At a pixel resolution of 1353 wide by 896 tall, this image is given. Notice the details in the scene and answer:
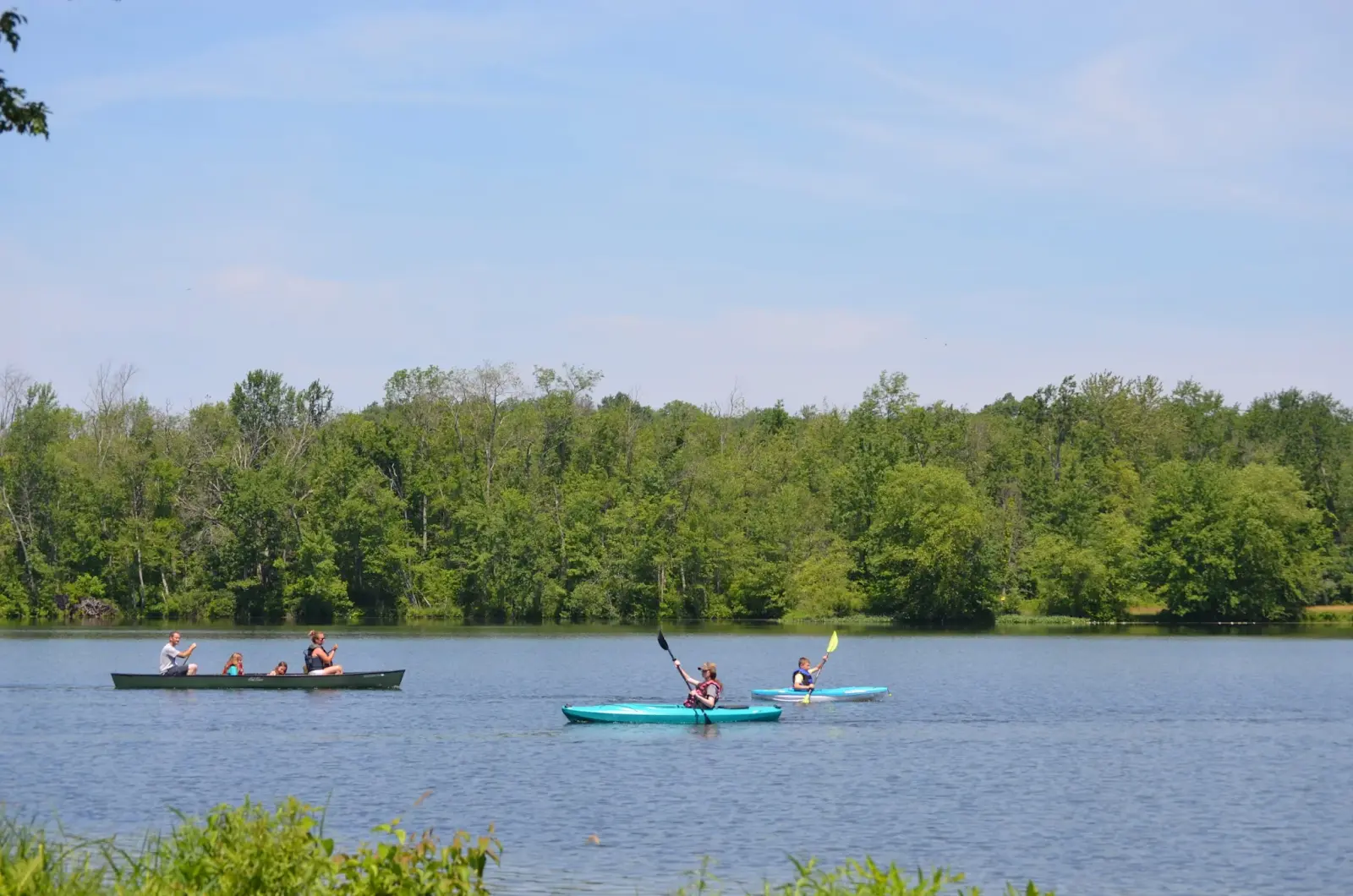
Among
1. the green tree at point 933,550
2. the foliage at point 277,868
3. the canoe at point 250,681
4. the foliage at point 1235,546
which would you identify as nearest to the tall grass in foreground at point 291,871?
the foliage at point 277,868

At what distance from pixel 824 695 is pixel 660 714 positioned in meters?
8.09

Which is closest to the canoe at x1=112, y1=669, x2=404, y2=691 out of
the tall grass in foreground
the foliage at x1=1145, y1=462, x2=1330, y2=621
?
the tall grass in foreground

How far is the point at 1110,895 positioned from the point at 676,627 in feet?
226

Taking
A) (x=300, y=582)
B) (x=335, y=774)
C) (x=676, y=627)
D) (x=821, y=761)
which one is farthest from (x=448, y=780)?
(x=300, y=582)

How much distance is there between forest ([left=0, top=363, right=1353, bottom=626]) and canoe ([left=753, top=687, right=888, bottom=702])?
46.0 metres

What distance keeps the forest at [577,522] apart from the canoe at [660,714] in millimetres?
54032

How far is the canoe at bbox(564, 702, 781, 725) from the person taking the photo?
3381 centimetres

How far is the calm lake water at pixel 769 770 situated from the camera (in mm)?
19625

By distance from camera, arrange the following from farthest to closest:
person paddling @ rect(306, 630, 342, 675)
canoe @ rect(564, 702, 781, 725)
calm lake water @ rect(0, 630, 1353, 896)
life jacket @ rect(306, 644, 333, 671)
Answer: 1. life jacket @ rect(306, 644, 333, 671)
2. person paddling @ rect(306, 630, 342, 675)
3. canoe @ rect(564, 702, 781, 725)
4. calm lake water @ rect(0, 630, 1353, 896)

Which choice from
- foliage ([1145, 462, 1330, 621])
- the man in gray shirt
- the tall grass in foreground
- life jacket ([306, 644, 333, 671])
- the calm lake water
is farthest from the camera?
foliage ([1145, 462, 1330, 621])

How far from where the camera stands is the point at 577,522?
9700 centimetres

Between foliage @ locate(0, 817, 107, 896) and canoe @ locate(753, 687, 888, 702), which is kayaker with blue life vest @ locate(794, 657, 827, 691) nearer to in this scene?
canoe @ locate(753, 687, 888, 702)

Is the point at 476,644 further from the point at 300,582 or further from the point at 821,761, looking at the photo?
the point at 821,761

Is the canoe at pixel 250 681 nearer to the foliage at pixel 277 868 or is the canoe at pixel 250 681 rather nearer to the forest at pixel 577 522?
the foliage at pixel 277 868
